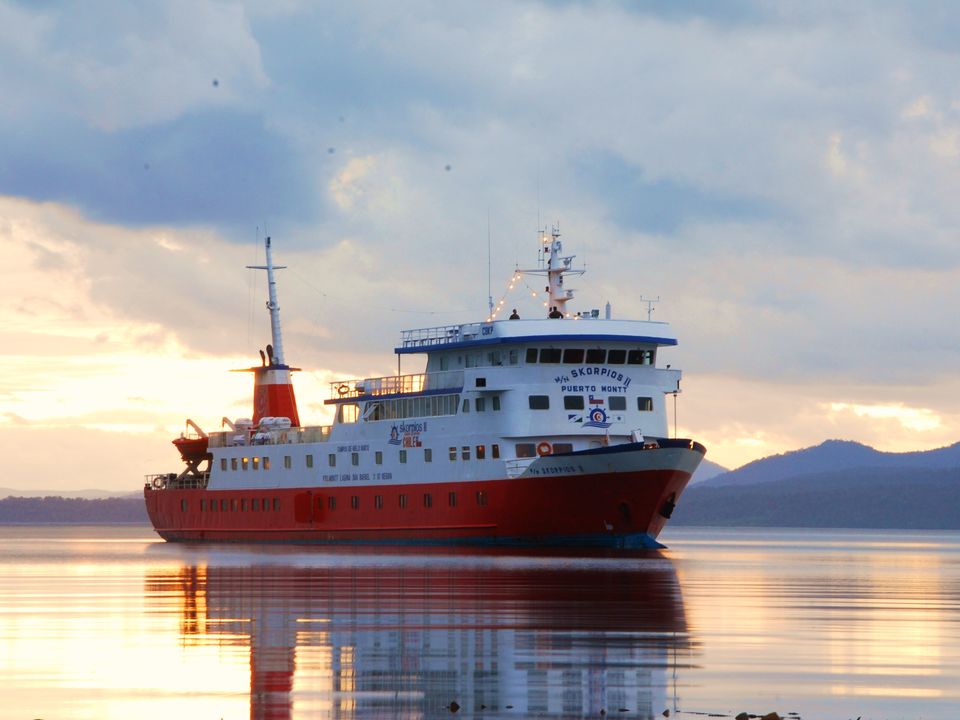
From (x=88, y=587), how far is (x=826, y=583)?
20449 mm

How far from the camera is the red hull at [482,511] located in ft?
223

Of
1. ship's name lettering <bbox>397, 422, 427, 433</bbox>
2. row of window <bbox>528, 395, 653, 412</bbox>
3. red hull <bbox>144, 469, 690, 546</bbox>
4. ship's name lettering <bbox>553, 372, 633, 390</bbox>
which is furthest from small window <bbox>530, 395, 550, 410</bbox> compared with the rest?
ship's name lettering <bbox>397, 422, 427, 433</bbox>

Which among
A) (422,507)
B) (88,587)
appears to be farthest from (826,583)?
(422,507)

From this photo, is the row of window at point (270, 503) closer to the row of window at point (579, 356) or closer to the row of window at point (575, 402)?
the row of window at point (575, 402)

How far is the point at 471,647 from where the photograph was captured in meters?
25.4

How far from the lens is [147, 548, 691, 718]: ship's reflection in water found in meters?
19.7

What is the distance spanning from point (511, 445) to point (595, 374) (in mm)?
4450

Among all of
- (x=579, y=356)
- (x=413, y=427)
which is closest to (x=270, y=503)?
(x=413, y=427)

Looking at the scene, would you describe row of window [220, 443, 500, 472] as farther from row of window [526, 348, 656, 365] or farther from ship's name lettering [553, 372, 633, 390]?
row of window [526, 348, 656, 365]

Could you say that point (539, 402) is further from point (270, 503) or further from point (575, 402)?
point (270, 503)

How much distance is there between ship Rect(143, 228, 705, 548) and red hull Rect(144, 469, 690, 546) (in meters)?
0.08

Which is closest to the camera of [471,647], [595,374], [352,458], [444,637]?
[471,647]

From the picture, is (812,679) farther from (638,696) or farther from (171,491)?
(171,491)

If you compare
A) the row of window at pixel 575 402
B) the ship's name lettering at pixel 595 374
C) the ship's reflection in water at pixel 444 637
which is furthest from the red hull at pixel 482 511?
the ship's reflection in water at pixel 444 637
